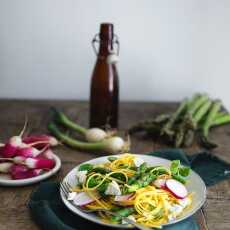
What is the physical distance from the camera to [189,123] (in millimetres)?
1210

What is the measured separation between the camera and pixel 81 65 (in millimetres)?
1595

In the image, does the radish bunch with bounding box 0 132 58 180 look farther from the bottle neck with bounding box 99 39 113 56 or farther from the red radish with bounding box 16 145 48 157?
the bottle neck with bounding box 99 39 113 56

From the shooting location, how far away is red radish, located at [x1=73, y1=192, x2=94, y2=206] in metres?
0.73

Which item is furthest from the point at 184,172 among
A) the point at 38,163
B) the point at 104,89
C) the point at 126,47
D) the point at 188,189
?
the point at 126,47

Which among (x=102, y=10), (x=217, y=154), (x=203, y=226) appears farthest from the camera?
(x=102, y=10)

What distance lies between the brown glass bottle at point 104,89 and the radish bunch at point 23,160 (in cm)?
27

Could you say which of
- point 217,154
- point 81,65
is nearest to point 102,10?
point 81,65

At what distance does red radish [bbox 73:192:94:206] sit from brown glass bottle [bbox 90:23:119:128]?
0.50m

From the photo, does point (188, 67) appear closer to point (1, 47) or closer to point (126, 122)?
point (126, 122)

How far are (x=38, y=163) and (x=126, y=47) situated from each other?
78 cm

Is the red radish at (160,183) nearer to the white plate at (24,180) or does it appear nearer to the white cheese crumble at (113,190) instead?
the white cheese crumble at (113,190)

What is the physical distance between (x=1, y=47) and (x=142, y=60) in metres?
0.52

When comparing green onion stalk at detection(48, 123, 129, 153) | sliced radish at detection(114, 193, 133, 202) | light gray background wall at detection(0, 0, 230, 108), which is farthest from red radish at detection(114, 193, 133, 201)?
light gray background wall at detection(0, 0, 230, 108)

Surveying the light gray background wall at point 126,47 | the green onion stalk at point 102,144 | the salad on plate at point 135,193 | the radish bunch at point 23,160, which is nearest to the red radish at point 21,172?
the radish bunch at point 23,160
